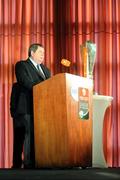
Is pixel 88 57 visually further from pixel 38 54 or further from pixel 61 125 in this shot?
pixel 61 125

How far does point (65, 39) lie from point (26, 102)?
Answer: 7.54 ft

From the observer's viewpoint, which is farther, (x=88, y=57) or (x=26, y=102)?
(x=88, y=57)

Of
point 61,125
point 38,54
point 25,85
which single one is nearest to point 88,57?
point 38,54

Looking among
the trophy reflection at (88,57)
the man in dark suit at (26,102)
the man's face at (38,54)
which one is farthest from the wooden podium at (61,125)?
the trophy reflection at (88,57)

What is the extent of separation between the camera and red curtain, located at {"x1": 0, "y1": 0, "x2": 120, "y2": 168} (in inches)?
249

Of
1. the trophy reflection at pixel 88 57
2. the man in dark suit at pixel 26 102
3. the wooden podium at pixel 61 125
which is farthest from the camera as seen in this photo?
the trophy reflection at pixel 88 57

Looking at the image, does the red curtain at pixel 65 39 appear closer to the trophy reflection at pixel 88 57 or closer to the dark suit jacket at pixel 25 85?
the trophy reflection at pixel 88 57

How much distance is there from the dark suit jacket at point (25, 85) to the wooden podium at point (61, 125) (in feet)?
0.86

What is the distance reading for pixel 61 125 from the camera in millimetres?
3891

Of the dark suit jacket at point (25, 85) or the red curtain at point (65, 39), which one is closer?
the dark suit jacket at point (25, 85)

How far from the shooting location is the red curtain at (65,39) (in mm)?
6328

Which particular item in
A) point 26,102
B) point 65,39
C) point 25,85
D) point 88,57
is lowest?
point 26,102

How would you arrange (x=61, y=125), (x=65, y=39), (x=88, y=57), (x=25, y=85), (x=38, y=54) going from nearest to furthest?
(x=61, y=125) → (x=25, y=85) → (x=38, y=54) → (x=88, y=57) → (x=65, y=39)

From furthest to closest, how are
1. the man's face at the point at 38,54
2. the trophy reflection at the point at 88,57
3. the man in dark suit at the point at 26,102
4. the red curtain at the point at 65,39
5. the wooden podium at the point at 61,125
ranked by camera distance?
the red curtain at the point at 65,39 → the trophy reflection at the point at 88,57 → the man's face at the point at 38,54 → the man in dark suit at the point at 26,102 → the wooden podium at the point at 61,125
